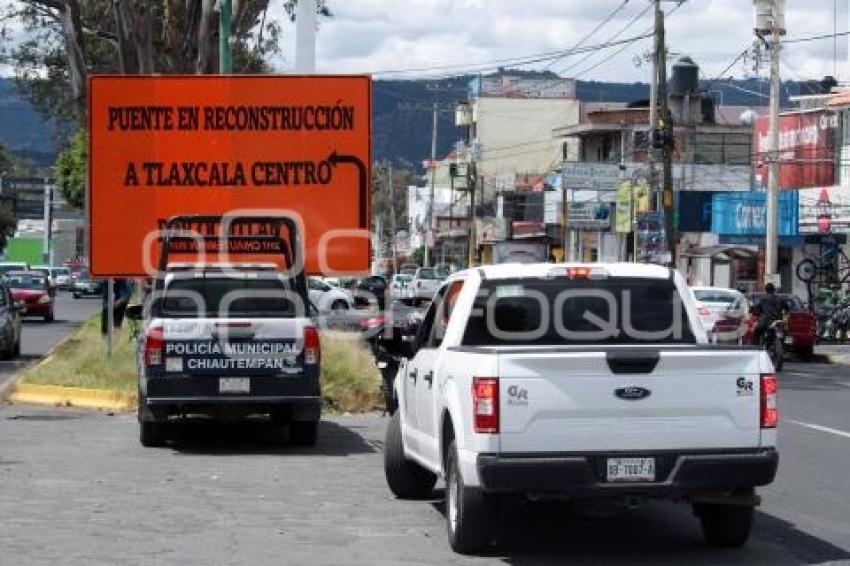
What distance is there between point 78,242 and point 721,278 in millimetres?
97364

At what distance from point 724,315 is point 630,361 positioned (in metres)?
25.4

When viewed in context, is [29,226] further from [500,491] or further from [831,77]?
[500,491]

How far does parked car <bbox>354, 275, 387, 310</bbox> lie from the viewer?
50013 mm

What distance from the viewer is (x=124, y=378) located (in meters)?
21.7

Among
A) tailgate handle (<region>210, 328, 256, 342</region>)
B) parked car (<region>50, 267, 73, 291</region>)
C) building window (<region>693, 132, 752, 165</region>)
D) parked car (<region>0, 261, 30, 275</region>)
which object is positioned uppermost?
building window (<region>693, 132, 752, 165</region>)

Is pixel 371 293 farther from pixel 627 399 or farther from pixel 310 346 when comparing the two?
pixel 627 399

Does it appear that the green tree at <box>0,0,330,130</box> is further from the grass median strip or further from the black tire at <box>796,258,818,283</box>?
the black tire at <box>796,258,818,283</box>

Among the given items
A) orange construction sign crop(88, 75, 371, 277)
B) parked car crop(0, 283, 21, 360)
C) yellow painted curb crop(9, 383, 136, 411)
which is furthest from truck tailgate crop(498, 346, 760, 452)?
parked car crop(0, 283, 21, 360)

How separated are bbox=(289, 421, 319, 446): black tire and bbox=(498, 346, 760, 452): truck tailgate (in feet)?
A: 23.9

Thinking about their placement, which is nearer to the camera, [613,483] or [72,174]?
[613,483]

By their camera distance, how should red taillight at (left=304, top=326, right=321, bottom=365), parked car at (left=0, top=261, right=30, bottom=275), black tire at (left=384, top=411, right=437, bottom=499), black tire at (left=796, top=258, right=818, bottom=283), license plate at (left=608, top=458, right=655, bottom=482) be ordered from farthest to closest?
1. parked car at (left=0, top=261, right=30, bottom=275)
2. black tire at (left=796, top=258, right=818, bottom=283)
3. red taillight at (left=304, top=326, right=321, bottom=365)
4. black tire at (left=384, top=411, right=437, bottom=499)
5. license plate at (left=608, top=458, right=655, bottom=482)

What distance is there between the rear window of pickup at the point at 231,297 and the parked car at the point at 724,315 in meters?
18.1

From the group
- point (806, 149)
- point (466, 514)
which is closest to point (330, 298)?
point (806, 149)

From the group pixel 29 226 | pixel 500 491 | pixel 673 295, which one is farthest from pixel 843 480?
pixel 29 226
